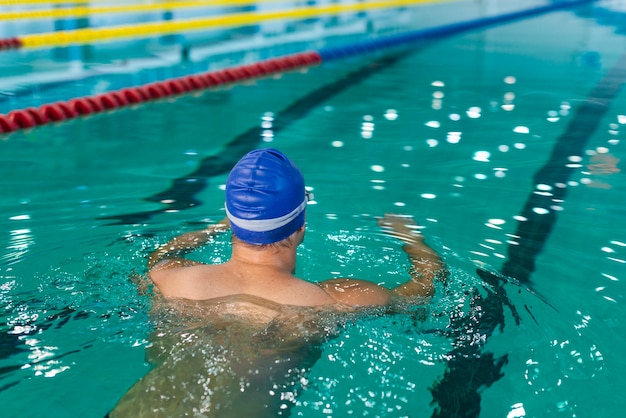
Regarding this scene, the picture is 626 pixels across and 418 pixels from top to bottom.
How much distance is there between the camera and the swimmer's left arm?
8.95 ft

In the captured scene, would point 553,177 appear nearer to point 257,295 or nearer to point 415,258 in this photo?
point 415,258

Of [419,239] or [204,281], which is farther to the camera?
[419,239]

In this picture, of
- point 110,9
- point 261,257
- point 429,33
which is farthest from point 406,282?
point 110,9

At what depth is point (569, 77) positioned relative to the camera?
22.3 ft

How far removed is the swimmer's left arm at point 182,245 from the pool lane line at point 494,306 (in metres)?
0.92

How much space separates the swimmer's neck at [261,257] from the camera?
232 cm

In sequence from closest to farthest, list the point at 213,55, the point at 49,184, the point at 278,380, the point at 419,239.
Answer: the point at 278,380, the point at 419,239, the point at 49,184, the point at 213,55

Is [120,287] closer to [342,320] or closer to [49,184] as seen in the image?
[342,320]

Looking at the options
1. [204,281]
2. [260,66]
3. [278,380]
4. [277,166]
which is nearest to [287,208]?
[277,166]

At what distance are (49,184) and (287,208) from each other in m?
2.09

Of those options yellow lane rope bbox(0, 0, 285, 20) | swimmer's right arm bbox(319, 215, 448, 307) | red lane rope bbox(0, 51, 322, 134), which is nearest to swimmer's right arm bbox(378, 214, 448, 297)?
swimmer's right arm bbox(319, 215, 448, 307)

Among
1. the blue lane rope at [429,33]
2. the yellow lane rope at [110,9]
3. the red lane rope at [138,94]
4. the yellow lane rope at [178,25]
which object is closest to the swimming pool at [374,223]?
the red lane rope at [138,94]

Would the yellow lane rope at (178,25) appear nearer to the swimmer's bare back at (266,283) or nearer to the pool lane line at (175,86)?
the pool lane line at (175,86)

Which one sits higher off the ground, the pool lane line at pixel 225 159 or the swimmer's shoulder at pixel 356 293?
the swimmer's shoulder at pixel 356 293
